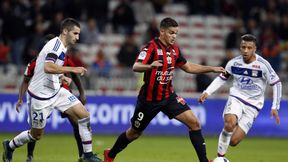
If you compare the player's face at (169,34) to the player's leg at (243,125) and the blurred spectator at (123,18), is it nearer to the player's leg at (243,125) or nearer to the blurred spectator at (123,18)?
the player's leg at (243,125)

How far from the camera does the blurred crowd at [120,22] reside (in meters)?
22.1

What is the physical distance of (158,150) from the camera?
632 inches

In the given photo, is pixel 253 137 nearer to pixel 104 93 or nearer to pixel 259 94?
pixel 104 93

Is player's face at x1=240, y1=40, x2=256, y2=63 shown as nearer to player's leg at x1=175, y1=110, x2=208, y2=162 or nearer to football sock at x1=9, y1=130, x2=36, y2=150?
player's leg at x1=175, y1=110, x2=208, y2=162

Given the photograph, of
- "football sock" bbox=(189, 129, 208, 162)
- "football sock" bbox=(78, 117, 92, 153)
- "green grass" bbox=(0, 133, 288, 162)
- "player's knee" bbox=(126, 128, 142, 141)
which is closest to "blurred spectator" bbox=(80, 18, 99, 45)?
"green grass" bbox=(0, 133, 288, 162)

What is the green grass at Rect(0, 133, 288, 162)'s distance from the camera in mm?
14094

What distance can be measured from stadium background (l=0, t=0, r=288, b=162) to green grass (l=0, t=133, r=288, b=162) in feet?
3.03

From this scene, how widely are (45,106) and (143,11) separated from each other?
1358 centimetres

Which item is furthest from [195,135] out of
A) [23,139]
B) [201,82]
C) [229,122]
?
[201,82]

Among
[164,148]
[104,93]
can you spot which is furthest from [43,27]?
[164,148]

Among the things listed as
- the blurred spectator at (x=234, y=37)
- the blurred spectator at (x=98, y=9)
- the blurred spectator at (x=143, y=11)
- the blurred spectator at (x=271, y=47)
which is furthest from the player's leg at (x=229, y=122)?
the blurred spectator at (x=143, y=11)

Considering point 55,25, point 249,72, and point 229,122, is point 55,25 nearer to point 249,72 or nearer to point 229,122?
point 249,72

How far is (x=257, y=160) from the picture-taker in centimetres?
1411

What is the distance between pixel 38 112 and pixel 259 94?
4.01 meters
